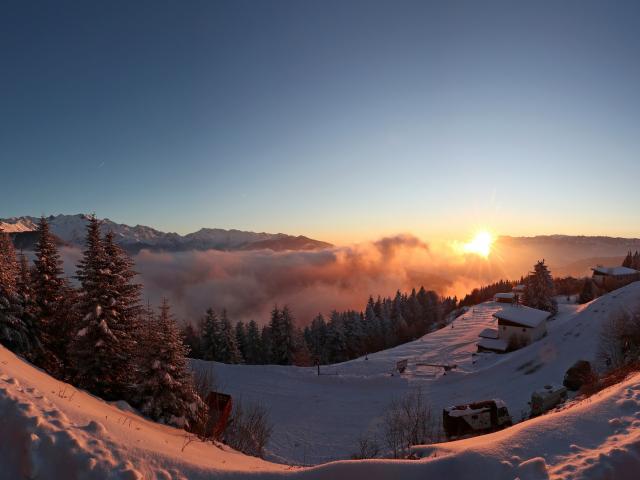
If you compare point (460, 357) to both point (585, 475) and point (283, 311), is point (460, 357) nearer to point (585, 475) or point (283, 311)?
point (283, 311)

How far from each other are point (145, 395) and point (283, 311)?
48.2 meters

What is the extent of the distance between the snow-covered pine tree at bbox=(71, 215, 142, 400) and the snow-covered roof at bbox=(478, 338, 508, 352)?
45946 mm

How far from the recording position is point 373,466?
6.93 m

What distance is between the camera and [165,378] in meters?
16.3

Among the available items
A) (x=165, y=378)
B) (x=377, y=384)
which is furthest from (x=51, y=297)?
(x=377, y=384)

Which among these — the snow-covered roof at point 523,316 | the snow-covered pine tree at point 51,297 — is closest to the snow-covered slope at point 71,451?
the snow-covered pine tree at point 51,297

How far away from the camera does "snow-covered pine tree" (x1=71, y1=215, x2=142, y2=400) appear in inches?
680

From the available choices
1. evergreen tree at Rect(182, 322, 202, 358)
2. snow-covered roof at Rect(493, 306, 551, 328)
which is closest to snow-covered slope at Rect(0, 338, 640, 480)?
snow-covered roof at Rect(493, 306, 551, 328)

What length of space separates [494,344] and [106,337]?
48470mm

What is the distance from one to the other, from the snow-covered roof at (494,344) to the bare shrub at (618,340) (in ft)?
50.0

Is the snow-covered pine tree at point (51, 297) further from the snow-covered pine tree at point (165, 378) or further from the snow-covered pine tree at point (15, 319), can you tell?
the snow-covered pine tree at point (165, 378)

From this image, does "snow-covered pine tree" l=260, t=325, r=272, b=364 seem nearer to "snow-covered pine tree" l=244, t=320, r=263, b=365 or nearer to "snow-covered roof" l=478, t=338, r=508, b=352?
"snow-covered pine tree" l=244, t=320, r=263, b=365

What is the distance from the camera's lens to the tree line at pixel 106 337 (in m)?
16.5

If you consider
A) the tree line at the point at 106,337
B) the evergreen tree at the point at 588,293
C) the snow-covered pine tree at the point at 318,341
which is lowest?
the snow-covered pine tree at the point at 318,341
